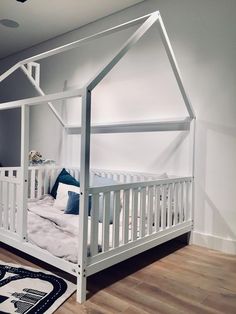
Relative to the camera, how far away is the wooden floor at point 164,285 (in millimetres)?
1521

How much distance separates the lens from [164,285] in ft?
5.84

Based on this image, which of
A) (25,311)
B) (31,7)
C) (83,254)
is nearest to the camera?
(25,311)

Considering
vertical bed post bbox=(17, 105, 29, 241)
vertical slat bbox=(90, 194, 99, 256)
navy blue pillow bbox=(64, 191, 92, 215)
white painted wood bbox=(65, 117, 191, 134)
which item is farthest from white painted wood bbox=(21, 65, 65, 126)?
vertical slat bbox=(90, 194, 99, 256)

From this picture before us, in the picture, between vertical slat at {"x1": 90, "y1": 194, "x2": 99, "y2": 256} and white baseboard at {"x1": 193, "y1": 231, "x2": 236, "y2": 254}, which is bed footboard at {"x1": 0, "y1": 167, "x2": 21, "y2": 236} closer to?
vertical slat at {"x1": 90, "y1": 194, "x2": 99, "y2": 256}

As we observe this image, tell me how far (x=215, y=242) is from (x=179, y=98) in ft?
4.49

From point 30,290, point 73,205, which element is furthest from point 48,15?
point 30,290

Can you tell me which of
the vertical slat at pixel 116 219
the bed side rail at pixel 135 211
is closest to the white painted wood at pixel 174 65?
the bed side rail at pixel 135 211

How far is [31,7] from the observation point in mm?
3145

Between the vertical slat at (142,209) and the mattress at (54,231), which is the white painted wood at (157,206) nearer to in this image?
the vertical slat at (142,209)

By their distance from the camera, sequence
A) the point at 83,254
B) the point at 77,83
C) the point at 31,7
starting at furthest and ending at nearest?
the point at 77,83 → the point at 31,7 → the point at 83,254

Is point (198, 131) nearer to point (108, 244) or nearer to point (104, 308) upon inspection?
point (108, 244)

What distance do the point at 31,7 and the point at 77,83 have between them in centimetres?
97

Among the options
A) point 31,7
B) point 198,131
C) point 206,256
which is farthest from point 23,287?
point 31,7

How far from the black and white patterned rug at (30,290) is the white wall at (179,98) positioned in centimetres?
142
